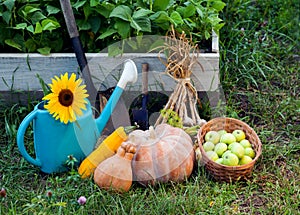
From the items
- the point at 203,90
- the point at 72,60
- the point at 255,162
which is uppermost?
the point at 72,60

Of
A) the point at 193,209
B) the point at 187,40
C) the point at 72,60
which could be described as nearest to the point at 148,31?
the point at 187,40

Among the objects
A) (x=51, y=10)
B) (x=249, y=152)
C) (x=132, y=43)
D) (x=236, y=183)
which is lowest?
(x=236, y=183)

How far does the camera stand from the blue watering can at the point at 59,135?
268cm

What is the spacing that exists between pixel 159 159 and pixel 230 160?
13.6 inches

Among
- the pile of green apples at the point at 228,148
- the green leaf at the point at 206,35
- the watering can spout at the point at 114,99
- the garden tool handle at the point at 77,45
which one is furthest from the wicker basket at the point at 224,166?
the garden tool handle at the point at 77,45

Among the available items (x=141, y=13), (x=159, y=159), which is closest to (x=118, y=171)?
(x=159, y=159)

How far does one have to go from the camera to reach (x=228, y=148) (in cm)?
277

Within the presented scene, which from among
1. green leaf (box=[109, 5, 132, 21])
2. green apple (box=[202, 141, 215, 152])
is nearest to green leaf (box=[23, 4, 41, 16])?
green leaf (box=[109, 5, 132, 21])

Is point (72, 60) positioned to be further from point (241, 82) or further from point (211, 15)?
point (241, 82)

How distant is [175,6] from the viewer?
10.8ft

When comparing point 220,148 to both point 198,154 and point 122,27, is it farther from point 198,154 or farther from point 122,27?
point 122,27

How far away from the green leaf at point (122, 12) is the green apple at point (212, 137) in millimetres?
771

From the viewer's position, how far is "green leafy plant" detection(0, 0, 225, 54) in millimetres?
3047

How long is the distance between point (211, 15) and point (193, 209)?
130 centimetres
